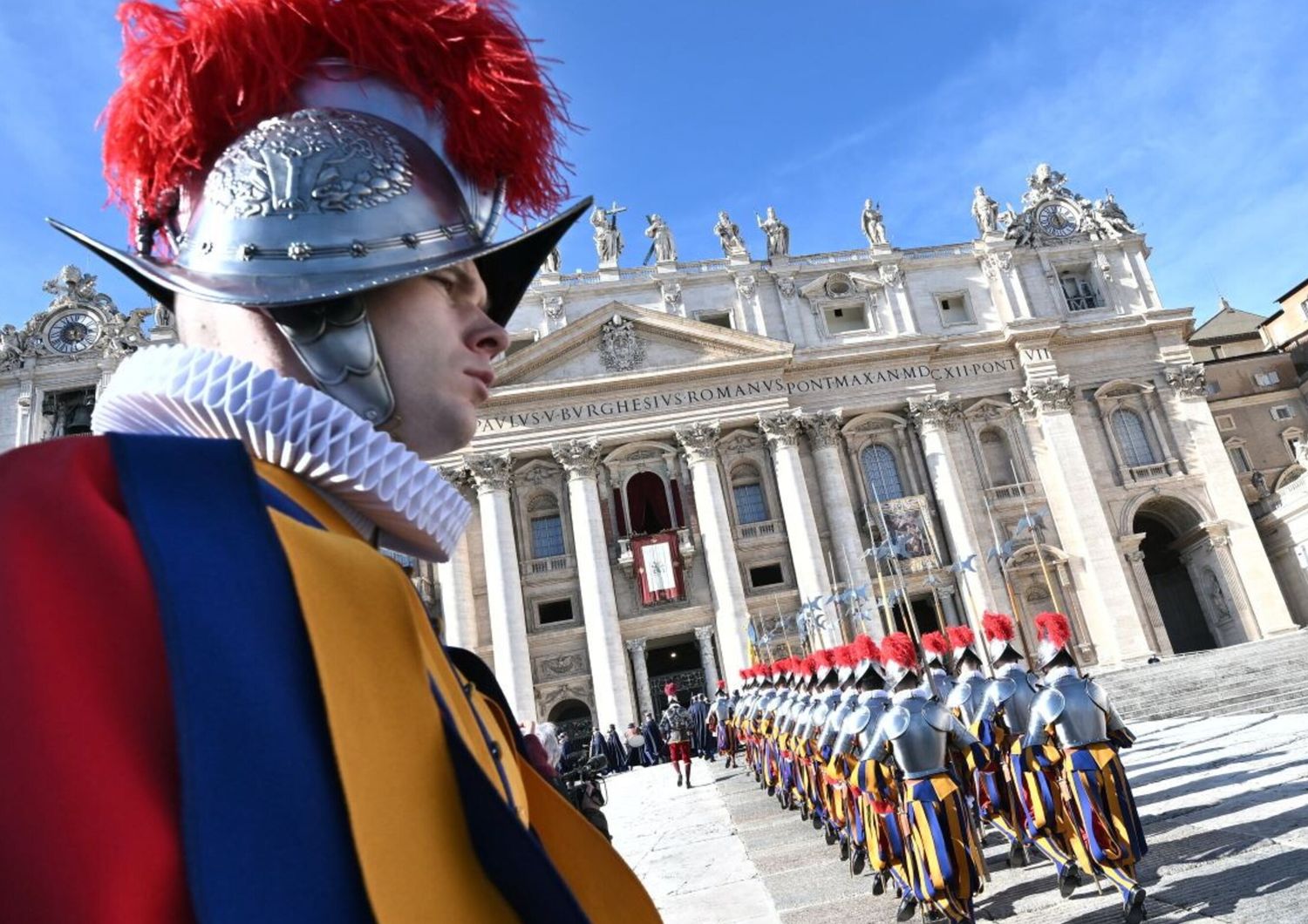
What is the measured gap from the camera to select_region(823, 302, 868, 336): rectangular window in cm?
2892

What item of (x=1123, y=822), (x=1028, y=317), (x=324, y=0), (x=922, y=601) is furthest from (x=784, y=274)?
(x=324, y=0)

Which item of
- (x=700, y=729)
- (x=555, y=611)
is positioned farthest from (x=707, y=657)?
(x=555, y=611)

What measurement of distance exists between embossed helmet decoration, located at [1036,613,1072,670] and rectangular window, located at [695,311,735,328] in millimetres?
22009

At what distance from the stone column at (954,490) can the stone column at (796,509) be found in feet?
13.0

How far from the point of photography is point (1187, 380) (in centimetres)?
2803

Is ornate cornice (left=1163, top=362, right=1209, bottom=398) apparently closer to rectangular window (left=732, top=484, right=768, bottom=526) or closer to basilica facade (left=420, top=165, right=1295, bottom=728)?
basilica facade (left=420, top=165, right=1295, bottom=728)

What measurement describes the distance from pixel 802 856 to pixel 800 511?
651 inches

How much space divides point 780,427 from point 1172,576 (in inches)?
610

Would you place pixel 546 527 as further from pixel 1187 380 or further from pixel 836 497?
pixel 1187 380

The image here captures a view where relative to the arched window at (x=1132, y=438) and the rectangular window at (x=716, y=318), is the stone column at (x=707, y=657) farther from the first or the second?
the arched window at (x=1132, y=438)

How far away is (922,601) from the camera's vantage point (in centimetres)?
2594

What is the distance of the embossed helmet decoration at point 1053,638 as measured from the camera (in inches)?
274

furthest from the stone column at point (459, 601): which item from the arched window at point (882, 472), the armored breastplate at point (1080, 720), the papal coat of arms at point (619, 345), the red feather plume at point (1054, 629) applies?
the armored breastplate at point (1080, 720)

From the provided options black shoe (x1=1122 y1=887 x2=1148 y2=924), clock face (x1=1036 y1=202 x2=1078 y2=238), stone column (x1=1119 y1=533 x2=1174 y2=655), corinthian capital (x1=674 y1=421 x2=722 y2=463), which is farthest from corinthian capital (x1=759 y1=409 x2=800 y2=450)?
black shoe (x1=1122 y1=887 x2=1148 y2=924)
